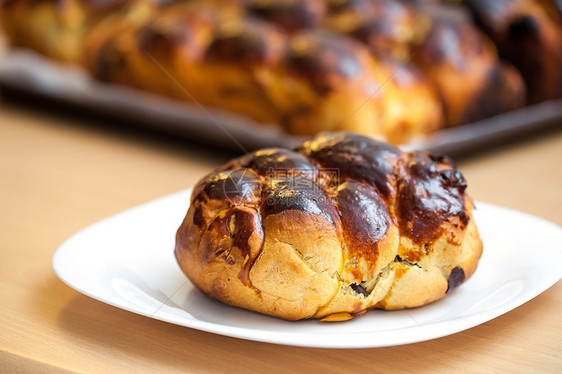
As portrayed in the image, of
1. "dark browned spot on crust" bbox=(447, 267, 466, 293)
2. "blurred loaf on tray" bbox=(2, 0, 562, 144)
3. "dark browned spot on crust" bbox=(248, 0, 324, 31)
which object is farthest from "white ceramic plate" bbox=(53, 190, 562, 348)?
"dark browned spot on crust" bbox=(248, 0, 324, 31)

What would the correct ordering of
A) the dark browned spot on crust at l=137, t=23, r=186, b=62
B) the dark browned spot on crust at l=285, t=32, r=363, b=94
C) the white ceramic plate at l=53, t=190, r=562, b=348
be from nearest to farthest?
the white ceramic plate at l=53, t=190, r=562, b=348 → the dark browned spot on crust at l=285, t=32, r=363, b=94 → the dark browned spot on crust at l=137, t=23, r=186, b=62

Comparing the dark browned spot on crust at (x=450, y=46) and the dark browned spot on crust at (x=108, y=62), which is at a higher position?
the dark browned spot on crust at (x=450, y=46)

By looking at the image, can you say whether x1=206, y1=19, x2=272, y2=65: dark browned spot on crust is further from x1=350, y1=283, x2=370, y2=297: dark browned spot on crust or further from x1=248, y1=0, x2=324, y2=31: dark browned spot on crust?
x1=350, y1=283, x2=370, y2=297: dark browned spot on crust

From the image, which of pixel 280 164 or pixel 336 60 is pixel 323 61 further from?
pixel 280 164

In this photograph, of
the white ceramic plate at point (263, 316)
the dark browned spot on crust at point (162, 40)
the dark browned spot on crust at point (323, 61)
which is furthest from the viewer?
the dark browned spot on crust at point (162, 40)

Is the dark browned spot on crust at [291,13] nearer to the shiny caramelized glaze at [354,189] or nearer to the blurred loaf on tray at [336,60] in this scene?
the blurred loaf on tray at [336,60]

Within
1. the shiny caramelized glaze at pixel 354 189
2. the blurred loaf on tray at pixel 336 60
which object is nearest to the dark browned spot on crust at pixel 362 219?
the shiny caramelized glaze at pixel 354 189

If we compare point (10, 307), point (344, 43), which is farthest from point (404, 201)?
point (344, 43)
